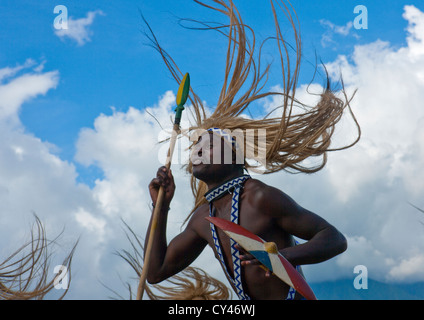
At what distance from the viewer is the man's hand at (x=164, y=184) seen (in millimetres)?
3270

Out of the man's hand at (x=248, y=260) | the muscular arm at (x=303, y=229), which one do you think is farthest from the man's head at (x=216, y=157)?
the man's hand at (x=248, y=260)

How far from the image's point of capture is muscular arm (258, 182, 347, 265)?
2.88m

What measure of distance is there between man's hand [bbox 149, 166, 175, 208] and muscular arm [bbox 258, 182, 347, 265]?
543 mm

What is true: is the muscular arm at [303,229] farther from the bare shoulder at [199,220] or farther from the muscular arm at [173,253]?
the muscular arm at [173,253]

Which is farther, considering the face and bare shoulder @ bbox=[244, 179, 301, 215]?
the face

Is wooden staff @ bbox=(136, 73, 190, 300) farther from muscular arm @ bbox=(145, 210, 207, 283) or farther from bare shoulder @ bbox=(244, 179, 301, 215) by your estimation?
bare shoulder @ bbox=(244, 179, 301, 215)

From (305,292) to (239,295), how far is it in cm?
45

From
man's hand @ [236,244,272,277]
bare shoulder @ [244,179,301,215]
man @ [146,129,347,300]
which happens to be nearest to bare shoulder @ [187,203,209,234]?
man @ [146,129,347,300]

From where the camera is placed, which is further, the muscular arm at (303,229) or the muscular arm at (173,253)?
the muscular arm at (173,253)

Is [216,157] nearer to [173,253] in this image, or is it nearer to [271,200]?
[271,200]

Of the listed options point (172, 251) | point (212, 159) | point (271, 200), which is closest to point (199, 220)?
point (172, 251)

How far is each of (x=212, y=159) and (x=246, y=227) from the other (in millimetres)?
478
